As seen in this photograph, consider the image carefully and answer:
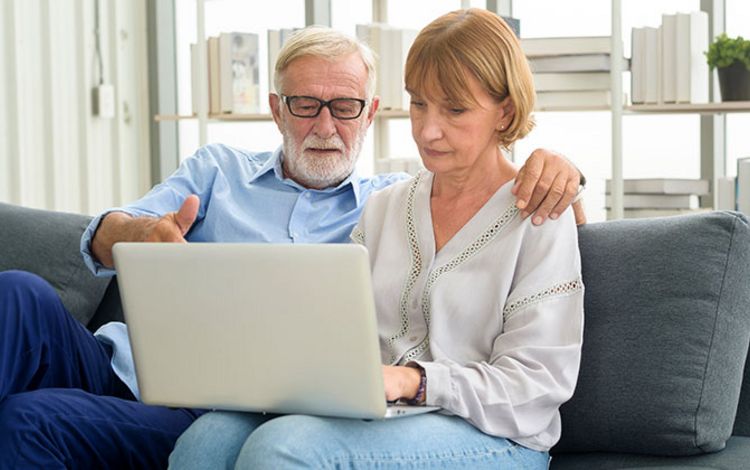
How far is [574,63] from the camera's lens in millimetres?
3275

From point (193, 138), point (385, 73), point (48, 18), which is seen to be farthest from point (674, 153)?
point (48, 18)

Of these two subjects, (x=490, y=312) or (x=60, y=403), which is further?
→ (x=60, y=403)

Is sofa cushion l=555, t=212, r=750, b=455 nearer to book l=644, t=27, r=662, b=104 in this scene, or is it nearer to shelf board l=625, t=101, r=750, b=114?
shelf board l=625, t=101, r=750, b=114

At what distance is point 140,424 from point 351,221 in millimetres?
640

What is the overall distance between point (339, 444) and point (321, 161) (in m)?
0.94

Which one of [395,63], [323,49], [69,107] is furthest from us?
[69,107]

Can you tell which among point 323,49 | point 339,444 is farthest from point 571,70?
point 339,444

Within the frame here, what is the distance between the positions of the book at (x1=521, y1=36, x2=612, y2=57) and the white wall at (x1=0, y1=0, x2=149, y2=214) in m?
1.70

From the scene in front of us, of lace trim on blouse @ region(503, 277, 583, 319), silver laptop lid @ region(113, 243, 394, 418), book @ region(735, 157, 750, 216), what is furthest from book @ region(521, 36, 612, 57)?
silver laptop lid @ region(113, 243, 394, 418)

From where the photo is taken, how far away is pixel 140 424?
76.8 inches

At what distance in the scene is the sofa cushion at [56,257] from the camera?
258cm

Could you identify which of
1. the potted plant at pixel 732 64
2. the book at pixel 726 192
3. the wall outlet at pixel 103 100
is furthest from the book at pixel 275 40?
the book at pixel 726 192

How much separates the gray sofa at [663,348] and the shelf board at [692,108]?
4.12ft

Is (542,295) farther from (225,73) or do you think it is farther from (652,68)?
(225,73)
